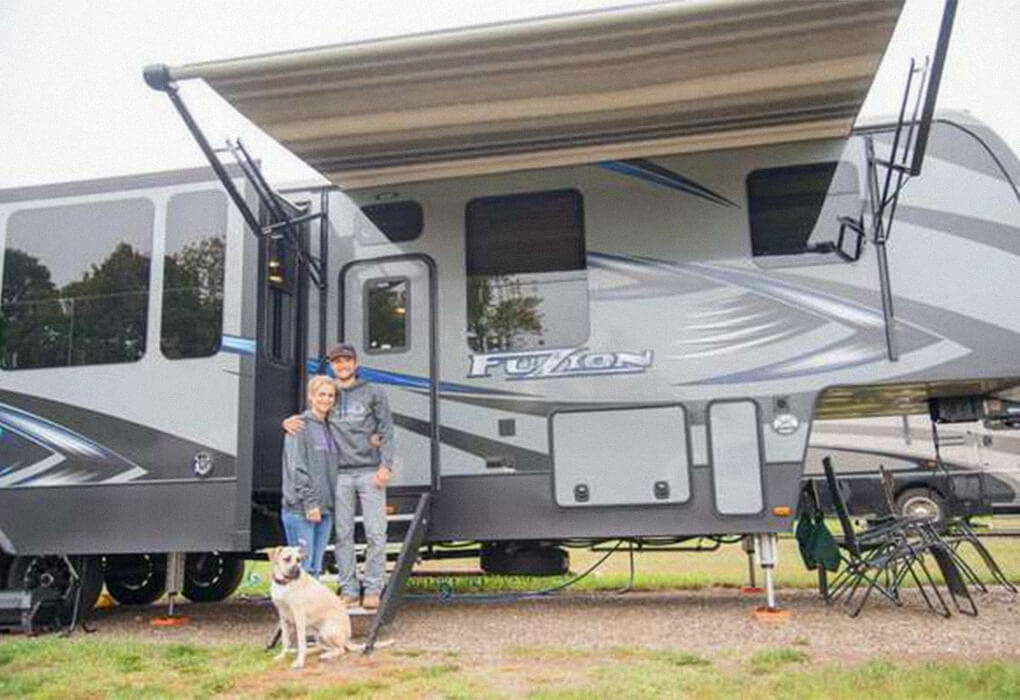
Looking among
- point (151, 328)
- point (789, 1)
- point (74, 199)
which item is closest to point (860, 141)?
point (789, 1)

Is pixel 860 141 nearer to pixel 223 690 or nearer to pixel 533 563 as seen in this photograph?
pixel 533 563

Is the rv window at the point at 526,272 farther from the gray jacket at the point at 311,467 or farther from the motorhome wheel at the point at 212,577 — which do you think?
the motorhome wheel at the point at 212,577

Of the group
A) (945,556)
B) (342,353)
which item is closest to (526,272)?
(342,353)

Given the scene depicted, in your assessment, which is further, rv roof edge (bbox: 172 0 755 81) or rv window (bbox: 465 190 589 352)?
rv window (bbox: 465 190 589 352)

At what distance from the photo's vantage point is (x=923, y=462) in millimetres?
11586

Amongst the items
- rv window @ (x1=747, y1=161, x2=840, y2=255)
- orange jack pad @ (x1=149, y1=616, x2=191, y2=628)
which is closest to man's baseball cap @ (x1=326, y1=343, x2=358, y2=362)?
orange jack pad @ (x1=149, y1=616, x2=191, y2=628)

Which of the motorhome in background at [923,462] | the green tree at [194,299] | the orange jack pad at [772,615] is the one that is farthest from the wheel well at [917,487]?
the green tree at [194,299]

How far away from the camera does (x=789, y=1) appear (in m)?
4.11

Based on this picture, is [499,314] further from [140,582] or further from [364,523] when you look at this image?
[140,582]

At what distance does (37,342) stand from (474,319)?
275cm

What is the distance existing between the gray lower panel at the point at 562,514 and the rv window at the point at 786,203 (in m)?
1.32

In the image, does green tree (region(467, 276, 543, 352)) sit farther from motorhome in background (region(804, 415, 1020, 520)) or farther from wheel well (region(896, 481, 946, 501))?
wheel well (region(896, 481, 946, 501))

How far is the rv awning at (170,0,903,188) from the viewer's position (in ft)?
14.0

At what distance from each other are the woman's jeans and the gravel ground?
469mm
